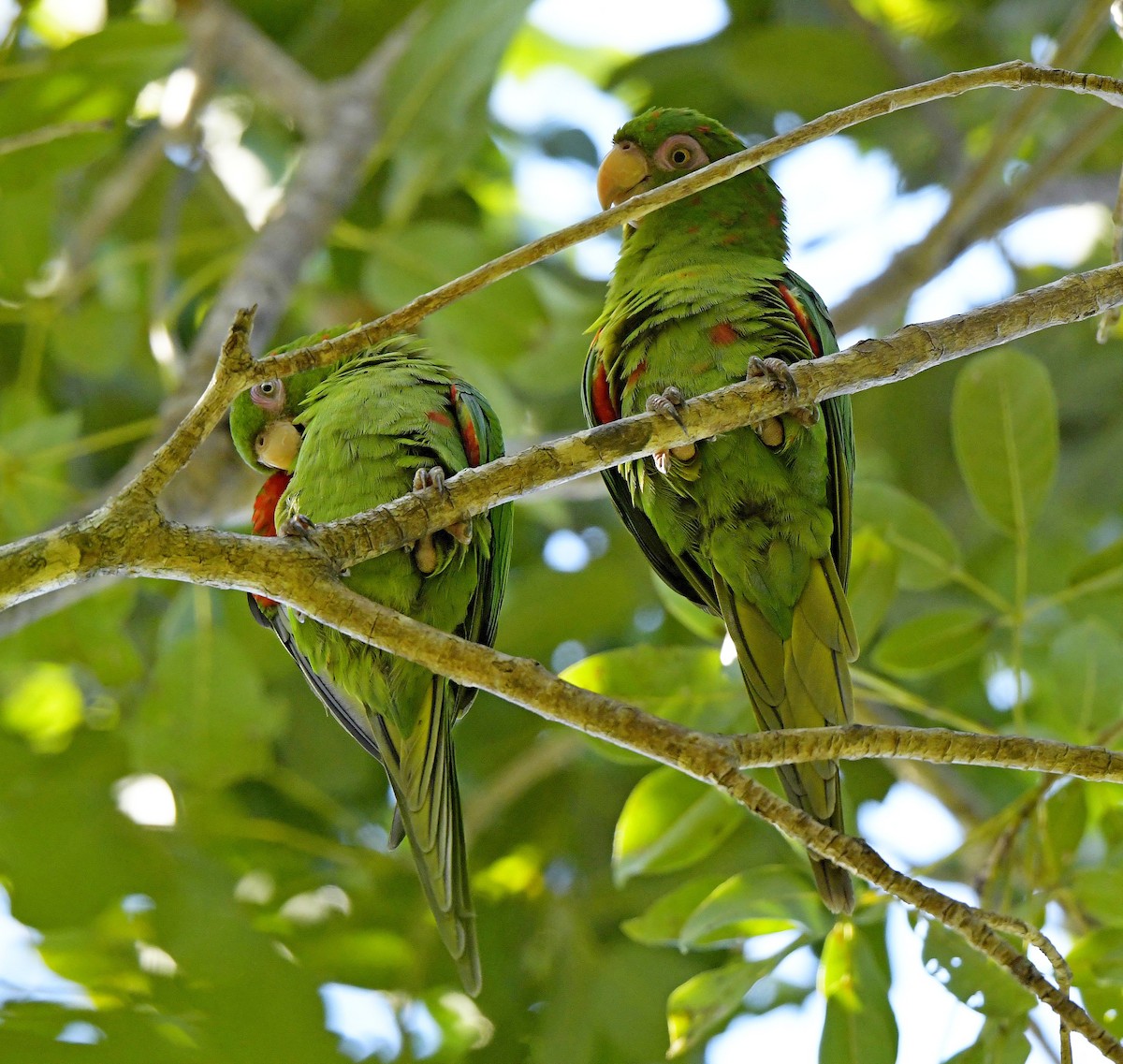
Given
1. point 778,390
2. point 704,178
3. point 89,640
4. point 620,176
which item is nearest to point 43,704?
point 89,640

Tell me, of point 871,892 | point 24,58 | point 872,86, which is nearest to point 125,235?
point 24,58

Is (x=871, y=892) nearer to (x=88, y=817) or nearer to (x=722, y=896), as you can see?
(x=722, y=896)

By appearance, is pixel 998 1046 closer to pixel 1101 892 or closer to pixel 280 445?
pixel 1101 892

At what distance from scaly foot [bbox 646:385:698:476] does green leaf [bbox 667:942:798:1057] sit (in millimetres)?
970

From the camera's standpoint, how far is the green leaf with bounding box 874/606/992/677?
281 cm

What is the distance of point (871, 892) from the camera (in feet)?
8.16

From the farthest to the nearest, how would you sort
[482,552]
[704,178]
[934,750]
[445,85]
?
[445,85], [482,552], [704,178], [934,750]

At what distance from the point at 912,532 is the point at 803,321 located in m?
0.67

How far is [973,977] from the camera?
2.27 meters

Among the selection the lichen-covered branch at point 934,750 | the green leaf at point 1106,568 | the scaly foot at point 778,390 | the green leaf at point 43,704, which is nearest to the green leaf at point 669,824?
the scaly foot at point 778,390

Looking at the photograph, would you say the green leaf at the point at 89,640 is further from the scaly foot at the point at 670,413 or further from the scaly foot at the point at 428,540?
the scaly foot at the point at 670,413

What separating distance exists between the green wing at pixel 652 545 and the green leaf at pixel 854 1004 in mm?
712

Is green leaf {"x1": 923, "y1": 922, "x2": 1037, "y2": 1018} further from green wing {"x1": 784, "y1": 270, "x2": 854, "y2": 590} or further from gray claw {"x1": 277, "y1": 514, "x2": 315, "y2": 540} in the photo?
gray claw {"x1": 277, "y1": 514, "x2": 315, "y2": 540}

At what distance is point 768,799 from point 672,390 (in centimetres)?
77
